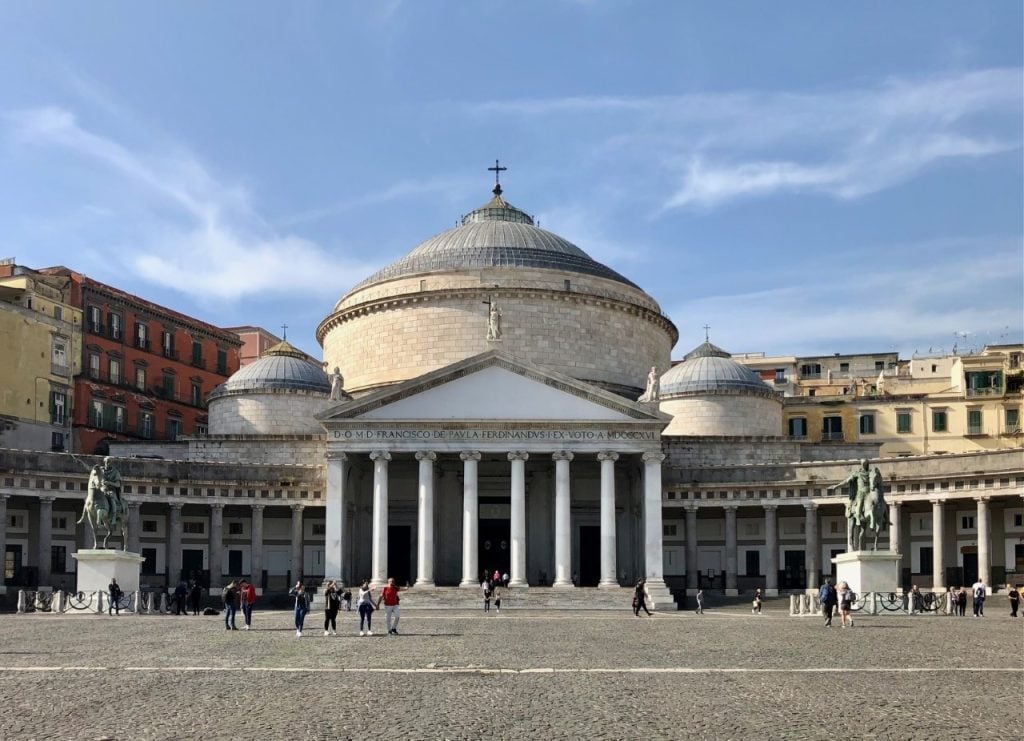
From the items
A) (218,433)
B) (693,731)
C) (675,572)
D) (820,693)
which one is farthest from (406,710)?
(218,433)

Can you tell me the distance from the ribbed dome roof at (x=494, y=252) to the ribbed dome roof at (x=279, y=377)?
5.65 metres

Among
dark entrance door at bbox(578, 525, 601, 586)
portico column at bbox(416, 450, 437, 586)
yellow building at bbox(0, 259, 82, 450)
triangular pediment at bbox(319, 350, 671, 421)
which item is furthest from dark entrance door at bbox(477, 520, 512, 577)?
yellow building at bbox(0, 259, 82, 450)

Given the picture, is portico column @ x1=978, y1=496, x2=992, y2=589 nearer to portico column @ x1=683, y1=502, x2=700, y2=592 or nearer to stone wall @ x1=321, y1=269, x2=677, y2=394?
portico column @ x1=683, y1=502, x2=700, y2=592

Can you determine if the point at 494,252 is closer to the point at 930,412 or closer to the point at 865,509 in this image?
the point at 930,412

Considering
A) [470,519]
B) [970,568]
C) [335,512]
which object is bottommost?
[970,568]

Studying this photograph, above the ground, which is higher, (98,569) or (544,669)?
(98,569)

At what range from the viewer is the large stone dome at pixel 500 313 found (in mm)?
76250

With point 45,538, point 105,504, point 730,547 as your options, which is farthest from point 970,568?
point 45,538

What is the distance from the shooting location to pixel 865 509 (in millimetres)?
49031

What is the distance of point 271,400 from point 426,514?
18192mm

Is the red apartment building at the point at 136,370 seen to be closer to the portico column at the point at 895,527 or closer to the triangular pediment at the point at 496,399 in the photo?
the triangular pediment at the point at 496,399

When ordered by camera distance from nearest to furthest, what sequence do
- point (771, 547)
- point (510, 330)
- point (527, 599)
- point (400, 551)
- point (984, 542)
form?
point (527, 599) < point (984, 542) < point (771, 547) < point (400, 551) < point (510, 330)

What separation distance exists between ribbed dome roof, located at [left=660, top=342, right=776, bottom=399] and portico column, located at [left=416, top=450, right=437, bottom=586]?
2012cm

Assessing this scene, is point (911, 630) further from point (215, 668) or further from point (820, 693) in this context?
point (215, 668)
